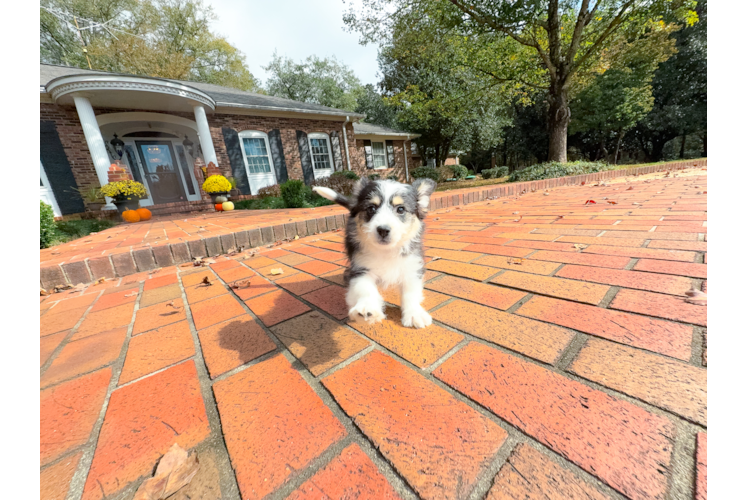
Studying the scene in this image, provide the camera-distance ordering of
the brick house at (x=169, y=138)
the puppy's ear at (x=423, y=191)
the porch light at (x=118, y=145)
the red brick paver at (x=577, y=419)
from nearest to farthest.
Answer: the red brick paver at (x=577, y=419) < the puppy's ear at (x=423, y=191) < the brick house at (x=169, y=138) < the porch light at (x=118, y=145)

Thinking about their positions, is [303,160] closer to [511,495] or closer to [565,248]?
[565,248]

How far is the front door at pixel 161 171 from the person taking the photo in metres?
12.8

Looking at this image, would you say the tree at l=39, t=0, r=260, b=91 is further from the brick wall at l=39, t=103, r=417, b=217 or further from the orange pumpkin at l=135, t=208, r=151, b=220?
the orange pumpkin at l=135, t=208, r=151, b=220

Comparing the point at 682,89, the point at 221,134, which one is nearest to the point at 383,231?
the point at 221,134

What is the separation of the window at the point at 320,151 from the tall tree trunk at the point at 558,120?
11038 millimetres

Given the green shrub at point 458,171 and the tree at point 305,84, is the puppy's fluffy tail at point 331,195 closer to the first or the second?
the green shrub at point 458,171

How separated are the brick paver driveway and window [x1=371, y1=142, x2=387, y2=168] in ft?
64.6

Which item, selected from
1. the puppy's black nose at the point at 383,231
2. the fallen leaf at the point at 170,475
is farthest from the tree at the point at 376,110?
the fallen leaf at the point at 170,475

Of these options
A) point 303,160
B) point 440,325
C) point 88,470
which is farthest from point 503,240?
point 303,160

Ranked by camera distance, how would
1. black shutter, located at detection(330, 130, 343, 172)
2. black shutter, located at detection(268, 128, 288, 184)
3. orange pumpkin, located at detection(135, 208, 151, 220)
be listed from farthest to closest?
black shutter, located at detection(330, 130, 343, 172)
black shutter, located at detection(268, 128, 288, 184)
orange pumpkin, located at detection(135, 208, 151, 220)

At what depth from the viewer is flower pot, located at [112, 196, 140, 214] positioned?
8645 mm

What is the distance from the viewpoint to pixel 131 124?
1170 centimetres

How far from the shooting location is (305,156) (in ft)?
48.7

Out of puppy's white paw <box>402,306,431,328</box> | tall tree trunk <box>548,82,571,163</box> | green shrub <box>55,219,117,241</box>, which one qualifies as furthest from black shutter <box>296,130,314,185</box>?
puppy's white paw <box>402,306,431,328</box>
